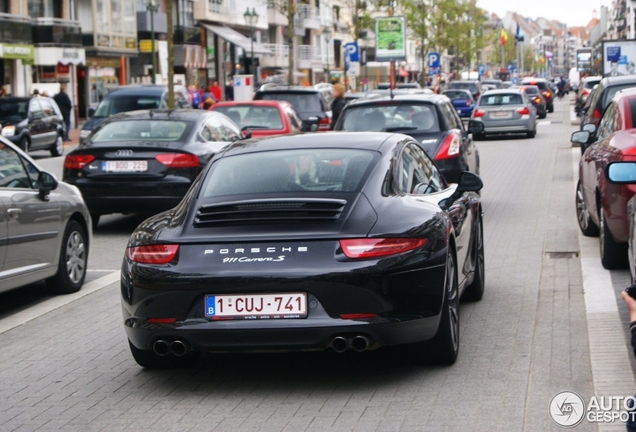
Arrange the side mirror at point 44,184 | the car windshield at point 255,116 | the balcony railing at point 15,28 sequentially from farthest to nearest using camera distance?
1. the balcony railing at point 15,28
2. the car windshield at point 255,116
3. the side mirror at point 44,184

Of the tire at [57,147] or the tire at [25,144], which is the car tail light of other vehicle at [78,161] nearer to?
the tire at [25,144]

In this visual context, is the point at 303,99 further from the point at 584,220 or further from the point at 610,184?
the point at 610,184

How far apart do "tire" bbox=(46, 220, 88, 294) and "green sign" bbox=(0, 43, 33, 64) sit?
125 ft

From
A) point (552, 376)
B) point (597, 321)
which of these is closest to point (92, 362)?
point (552, 376)

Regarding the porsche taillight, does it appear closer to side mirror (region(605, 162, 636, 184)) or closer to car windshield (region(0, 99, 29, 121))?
side mirror (region(605, 162, 636, 184))

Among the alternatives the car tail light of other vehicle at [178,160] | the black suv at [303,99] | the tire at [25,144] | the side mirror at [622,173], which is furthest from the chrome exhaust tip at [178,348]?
the tire at [25,144]

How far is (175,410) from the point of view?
239 inches

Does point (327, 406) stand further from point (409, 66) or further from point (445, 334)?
point (409, 66)

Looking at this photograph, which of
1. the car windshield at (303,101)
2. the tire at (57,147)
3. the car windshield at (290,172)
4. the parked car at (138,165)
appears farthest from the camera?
the tire at (57,147)

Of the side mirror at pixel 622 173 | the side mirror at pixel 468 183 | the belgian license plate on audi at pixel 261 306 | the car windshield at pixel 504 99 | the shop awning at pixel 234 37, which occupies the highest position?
the shop awning at pixel 234 37

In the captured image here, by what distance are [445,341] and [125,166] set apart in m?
7.98

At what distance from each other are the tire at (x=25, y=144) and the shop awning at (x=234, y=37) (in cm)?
4095

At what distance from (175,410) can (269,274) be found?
2.67 feet

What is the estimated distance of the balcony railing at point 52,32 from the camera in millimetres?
50688
